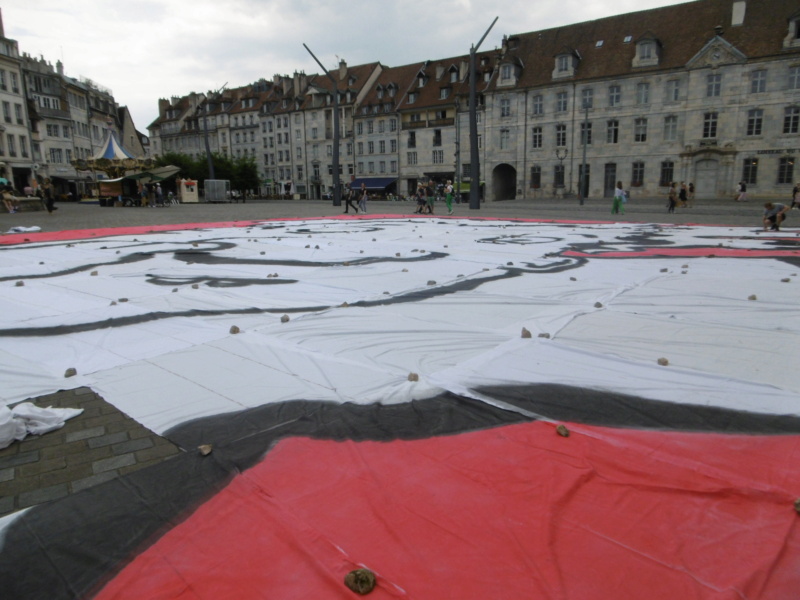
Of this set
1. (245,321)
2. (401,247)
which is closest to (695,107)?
(401,247)

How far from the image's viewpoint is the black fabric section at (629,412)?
3646 mm

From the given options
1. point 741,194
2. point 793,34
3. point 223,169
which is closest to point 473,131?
point 741,194

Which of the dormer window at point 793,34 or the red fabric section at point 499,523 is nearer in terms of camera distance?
the red fabric section at point 499,523

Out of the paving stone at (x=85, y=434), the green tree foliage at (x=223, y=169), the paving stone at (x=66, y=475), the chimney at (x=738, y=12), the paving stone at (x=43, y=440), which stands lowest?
the paving stone at (x=66, y=475)

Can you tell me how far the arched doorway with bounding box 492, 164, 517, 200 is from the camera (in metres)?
59.2

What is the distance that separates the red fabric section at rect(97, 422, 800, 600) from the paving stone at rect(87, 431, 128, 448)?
2.23ft

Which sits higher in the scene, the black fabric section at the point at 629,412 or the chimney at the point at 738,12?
the chimney at the point at 738,12

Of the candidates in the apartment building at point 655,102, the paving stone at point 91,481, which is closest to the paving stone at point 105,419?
the paving stone at point 91,481

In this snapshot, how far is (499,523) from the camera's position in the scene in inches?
105

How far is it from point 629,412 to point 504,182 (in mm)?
59103

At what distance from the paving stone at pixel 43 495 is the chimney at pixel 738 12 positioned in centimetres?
5628

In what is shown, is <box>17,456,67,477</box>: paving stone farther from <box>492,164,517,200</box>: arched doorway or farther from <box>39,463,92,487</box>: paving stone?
<box>492,164,517,200</box>: arched doorway

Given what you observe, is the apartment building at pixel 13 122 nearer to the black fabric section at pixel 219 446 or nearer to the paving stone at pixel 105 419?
the paving stone at pixel 105 419

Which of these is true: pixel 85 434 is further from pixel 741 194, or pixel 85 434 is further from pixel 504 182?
pixel 504 182
